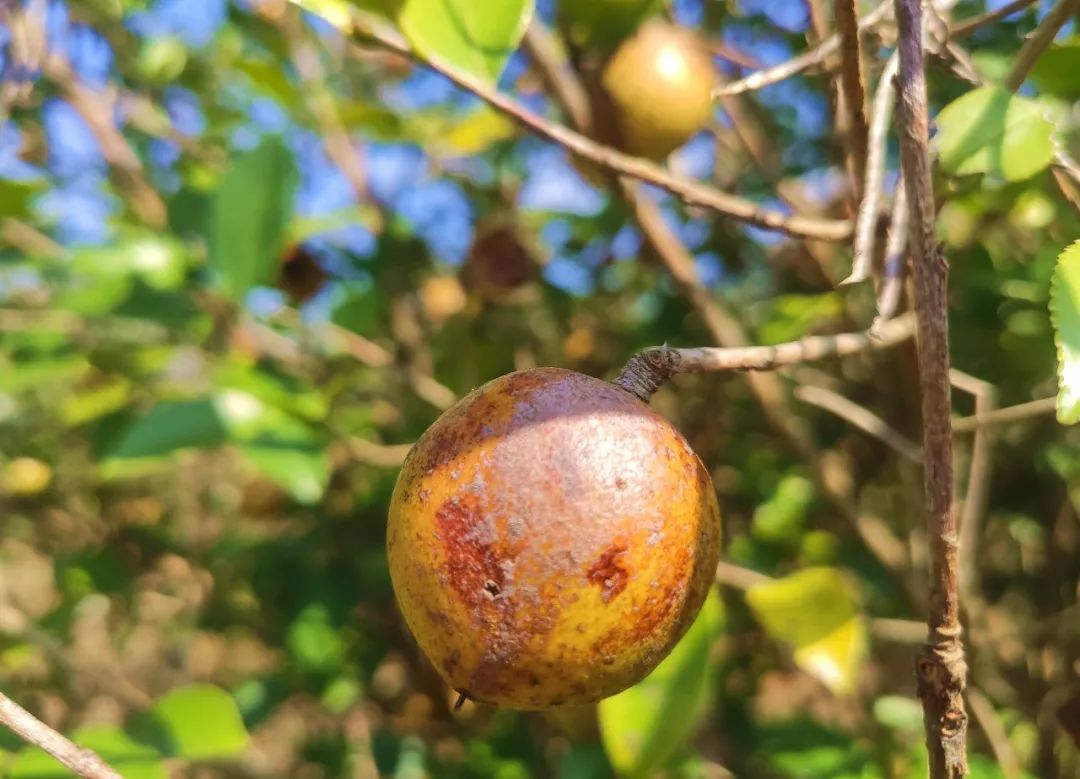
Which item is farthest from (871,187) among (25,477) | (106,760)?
(25,477)

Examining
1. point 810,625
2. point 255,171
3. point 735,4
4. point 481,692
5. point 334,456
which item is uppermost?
point 735,4

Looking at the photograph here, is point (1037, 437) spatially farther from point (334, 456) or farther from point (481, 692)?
point (481, 692)

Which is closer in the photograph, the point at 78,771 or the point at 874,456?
the point at 78,771

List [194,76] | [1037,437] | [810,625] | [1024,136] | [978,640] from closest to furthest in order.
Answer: [1024,136]
[810,625]
[978,640]
[1037,437]
[194,76]

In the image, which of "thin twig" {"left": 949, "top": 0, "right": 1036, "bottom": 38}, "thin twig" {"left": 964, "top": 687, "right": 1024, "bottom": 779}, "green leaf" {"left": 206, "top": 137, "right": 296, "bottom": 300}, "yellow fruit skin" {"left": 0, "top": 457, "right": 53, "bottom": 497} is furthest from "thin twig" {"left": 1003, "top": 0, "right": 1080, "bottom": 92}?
"yellow fruit skin" {"left": 0, "top": 457, "right": 53, "bottom": 497}

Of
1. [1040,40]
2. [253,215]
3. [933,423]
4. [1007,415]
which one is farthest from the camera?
[253,215]

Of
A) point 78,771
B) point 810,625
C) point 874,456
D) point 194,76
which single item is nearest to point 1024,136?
point 810,625

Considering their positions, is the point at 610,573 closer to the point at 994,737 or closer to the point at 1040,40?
the point at 1040,40

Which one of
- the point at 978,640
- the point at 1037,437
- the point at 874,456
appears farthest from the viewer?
the point at 874,456

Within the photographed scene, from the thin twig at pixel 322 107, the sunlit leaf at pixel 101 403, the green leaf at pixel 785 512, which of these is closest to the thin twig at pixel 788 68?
the green leaf at pixel 785 512
